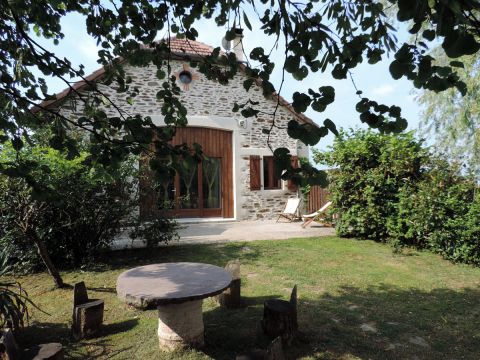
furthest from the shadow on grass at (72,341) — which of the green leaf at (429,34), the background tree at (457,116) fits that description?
the background tree at (457,116)

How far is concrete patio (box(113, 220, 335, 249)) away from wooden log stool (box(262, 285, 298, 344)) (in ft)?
15.2

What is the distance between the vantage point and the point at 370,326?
3840mm

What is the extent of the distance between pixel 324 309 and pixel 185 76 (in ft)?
30.1

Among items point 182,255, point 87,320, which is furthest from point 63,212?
point 87,320

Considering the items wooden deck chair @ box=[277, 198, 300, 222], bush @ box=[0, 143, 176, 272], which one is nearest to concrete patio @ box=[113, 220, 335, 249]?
wooden deck chair @ box=[277, 198, 300, 222]

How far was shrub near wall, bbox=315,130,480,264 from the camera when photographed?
6317 millimetres

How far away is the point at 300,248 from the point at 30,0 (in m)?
6.33

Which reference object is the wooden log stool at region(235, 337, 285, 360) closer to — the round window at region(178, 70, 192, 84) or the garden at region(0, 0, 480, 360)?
the garden at region(0, 0, 480, 360)

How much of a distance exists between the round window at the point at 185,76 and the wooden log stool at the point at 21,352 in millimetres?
9705

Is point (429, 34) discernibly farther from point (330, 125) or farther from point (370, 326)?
point (370, 326)

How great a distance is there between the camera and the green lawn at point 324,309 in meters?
3.38

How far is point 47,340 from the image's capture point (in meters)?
3.65

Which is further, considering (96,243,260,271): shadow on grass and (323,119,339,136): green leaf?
(96,243,260,271): shadow on grass

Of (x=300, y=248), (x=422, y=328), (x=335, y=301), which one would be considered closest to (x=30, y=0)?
(x=335, y=301)
